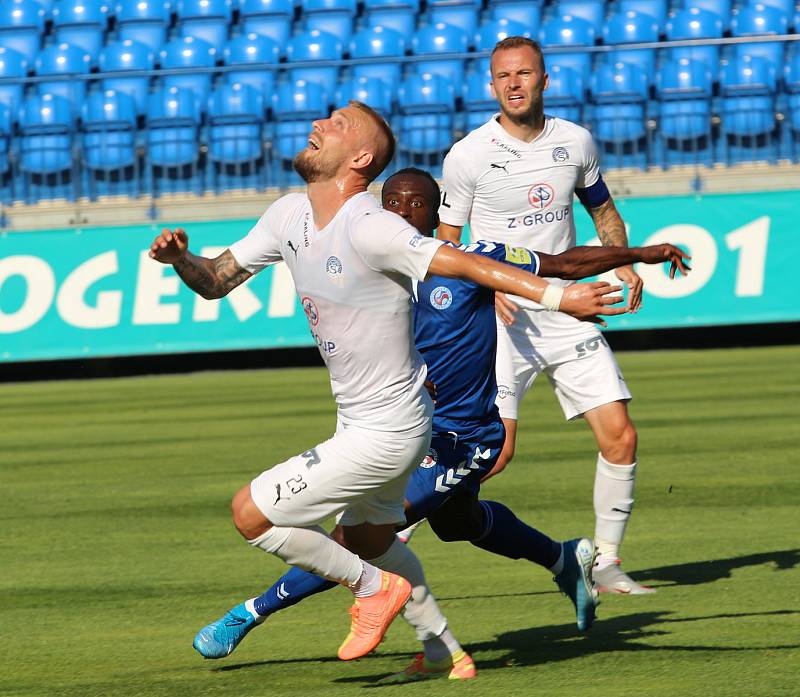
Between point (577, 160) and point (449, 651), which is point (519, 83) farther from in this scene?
point (449, 651)

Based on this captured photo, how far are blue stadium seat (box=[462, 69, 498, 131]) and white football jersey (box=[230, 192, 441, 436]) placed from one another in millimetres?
12270

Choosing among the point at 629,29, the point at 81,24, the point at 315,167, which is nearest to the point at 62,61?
the point at 81,24

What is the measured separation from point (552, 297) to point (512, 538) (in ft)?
5.51

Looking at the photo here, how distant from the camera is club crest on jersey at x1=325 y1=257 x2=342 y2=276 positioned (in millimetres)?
4465

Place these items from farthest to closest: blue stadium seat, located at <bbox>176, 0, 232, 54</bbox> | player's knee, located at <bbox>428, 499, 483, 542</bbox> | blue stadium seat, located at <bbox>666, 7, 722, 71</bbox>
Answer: blue stadium seat, located at <bbox>176, 0, 232, 54</bbox> → blue stadium seat, located at <bbox>666, 7, 722, 71</bbox> → player's knee, located at <bbox>428, 499, 483, 542</bbox>

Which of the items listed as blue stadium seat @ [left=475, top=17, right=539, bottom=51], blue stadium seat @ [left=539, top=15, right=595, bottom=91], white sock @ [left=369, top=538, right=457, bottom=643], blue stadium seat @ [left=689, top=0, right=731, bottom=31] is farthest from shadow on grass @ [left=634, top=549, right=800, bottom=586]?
blue stadium seat @ [left=689, top=0, right=731, bottom=31]

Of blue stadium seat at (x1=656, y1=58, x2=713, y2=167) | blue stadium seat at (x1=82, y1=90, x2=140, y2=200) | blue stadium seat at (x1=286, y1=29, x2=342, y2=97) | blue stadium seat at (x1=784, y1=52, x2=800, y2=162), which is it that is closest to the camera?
blue stadium seat at (x1=784, y1=52, x2=800, y2=162)

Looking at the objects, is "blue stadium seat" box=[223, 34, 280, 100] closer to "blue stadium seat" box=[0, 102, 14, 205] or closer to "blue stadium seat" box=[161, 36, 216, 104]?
"blue stadium seat" box=[161, 36, 216, 104]

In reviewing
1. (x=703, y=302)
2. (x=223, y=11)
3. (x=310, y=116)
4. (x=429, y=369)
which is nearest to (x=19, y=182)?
(x=310, y=116)

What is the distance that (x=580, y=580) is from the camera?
5.46 meters

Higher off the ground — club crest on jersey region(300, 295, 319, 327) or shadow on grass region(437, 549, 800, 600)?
club crest on jersey region(300, 295, 319, 327)

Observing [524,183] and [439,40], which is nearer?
[524,183]

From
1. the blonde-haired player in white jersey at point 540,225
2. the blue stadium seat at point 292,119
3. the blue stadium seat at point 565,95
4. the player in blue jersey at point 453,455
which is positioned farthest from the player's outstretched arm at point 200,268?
the blue stadium seat at point 565,95

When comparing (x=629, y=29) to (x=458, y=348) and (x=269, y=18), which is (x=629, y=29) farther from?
(x=458, y=348)
